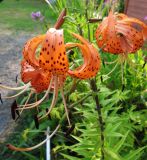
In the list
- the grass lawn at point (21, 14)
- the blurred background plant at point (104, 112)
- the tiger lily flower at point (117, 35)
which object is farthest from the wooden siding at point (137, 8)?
the tiger lily flower at point (117, 35)

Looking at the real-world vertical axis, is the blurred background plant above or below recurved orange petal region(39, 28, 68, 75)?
below

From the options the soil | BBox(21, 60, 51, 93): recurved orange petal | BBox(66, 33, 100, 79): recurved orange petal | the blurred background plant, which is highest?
BBox(66, 33, 100, 79): recurved orange petal

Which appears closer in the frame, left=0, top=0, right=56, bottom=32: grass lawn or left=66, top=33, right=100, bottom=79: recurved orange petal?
left=66, top=33, right=100, bottom=79: recurved orange petal

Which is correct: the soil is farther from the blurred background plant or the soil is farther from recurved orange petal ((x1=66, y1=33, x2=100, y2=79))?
recurved orange petal ((x1=66, y1=33, x2=100, y2=79))

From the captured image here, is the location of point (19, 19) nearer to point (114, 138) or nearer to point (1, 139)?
point (1, 139)

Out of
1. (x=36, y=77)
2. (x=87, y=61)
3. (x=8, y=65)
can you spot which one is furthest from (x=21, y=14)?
(x=87, y=61)

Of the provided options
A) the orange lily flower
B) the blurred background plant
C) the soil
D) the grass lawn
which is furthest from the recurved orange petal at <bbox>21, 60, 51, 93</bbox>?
the grass lawn

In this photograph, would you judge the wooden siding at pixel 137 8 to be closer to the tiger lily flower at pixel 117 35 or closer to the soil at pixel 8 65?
the soil at pixel 8 65

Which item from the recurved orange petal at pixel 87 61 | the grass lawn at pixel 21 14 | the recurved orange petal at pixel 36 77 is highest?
the recurved orange petal at pixel 87 61
